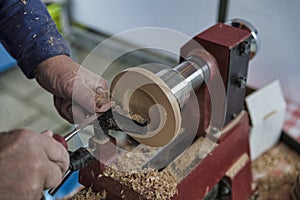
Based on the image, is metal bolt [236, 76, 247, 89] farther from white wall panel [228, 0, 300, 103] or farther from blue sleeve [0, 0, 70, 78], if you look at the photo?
white wall panel [228, 0, 300, 103]

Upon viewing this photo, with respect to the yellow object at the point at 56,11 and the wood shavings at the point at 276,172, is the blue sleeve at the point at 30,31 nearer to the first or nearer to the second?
the wood shavings at the point at 276,172

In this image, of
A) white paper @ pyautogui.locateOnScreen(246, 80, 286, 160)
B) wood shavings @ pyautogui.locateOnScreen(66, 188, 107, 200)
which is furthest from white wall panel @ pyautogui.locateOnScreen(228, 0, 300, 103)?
wood shavings @ pyautogui.locateOnScreen(66, 188, 107, 200)

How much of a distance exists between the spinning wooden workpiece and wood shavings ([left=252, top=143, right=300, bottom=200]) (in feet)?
0.37

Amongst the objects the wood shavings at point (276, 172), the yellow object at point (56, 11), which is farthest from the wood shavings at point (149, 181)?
the yellow object at point (56, 11)

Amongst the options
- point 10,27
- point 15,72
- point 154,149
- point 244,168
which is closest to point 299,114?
point 244,168

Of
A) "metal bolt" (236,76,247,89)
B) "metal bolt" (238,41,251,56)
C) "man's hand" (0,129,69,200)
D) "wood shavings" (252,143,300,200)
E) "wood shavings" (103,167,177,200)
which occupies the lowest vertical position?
"wood shavings" (252,143,300,200)

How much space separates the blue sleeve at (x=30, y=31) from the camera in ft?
3.08

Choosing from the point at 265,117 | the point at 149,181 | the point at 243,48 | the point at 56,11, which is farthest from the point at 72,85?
the point at 56,11

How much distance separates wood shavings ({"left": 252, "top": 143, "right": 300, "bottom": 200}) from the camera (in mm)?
1130

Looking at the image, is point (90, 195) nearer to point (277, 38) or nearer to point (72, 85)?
point (72, 85)

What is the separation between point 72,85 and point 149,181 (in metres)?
0.28

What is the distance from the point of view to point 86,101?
871 millimetres

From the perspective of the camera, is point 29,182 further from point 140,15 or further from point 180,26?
point 140,15

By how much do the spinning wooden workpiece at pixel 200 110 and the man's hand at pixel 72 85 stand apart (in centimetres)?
11
